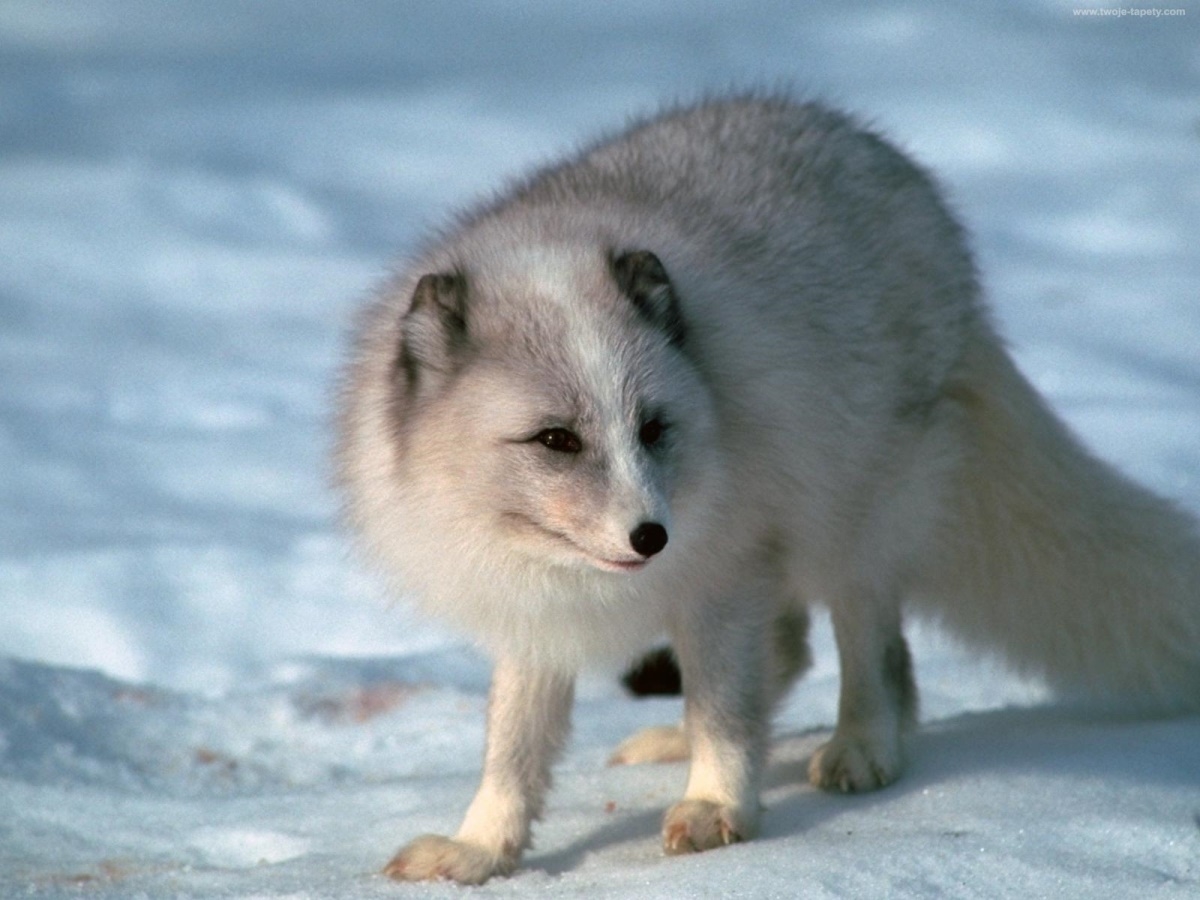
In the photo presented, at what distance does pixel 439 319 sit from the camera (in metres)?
3.39

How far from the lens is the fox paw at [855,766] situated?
4.05 meters

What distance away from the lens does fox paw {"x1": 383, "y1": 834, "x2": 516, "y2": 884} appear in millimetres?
3512

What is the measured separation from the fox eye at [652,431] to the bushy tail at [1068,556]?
57.2 inches

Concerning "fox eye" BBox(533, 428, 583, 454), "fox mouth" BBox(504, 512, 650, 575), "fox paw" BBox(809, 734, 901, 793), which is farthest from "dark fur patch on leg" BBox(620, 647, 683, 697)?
"fox eye" BBox(533, 428, 583, 454)

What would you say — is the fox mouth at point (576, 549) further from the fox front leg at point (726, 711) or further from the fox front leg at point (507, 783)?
the fox front leg at point (507, 783)

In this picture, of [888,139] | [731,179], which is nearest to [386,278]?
[731,179]

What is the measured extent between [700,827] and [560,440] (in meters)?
0.94

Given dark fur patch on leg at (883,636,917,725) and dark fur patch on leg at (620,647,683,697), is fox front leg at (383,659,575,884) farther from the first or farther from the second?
dark fur patch on leg at (620,647,683,697)

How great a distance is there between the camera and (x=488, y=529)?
3.33 meters

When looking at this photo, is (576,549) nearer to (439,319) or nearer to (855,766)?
(439,319)

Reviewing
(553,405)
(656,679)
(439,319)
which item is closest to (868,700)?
(553,405)

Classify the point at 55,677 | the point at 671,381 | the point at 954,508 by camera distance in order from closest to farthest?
the point at 671,381 → the point at 954,508 → the point at 55,677

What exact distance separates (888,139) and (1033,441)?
0.95m

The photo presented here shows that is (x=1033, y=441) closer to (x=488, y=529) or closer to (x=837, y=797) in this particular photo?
(x=837, y=797)
